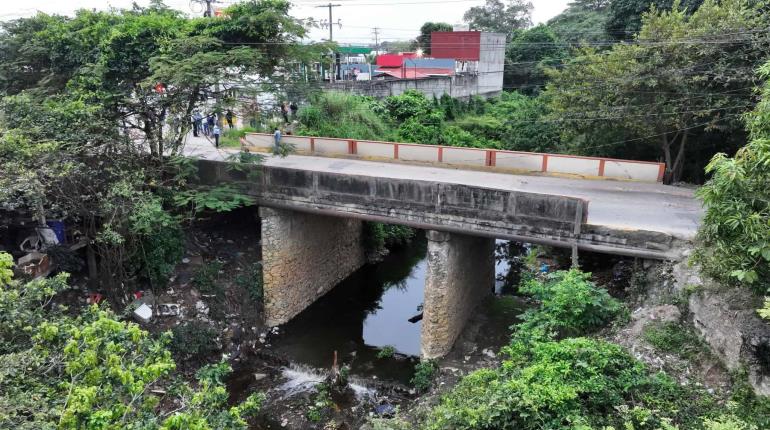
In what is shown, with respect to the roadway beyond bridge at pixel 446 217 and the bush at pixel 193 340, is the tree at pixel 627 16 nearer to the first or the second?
the roadway beyond bridge at pixel 446 217

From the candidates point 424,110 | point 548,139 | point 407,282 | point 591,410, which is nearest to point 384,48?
point 424,110

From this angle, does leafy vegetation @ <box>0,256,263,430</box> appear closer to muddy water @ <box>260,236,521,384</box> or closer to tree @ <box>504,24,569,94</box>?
muddy water @ <box>260,236,521,384</box>

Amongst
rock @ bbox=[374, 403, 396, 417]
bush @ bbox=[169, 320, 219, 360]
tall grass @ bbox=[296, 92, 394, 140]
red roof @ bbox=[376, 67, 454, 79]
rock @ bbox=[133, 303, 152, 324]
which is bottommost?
rock @ bbox=[374, 403, 396, 417]

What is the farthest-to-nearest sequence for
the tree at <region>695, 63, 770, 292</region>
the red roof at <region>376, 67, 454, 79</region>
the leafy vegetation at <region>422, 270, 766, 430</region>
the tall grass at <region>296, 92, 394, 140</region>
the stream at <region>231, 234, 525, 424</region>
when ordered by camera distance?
the red roof at <region>376, 67, 454, 79</region> → the tall grass at <region>296, 92, 394, 140</region> → the stream at <region>231, 234, 525, 424</region> → the leafy vegetation at <region>422, 270, 766, 430</region> → the tree at <region>695, 63, 770, 292</region>

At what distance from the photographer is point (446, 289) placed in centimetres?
1295

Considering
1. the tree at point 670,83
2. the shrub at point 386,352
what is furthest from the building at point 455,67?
the shrub at point 386,352

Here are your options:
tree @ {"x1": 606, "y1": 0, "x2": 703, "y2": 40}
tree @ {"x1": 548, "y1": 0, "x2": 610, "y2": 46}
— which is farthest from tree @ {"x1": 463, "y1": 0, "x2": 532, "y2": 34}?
tree @ {"x1": 606, "y1": 0, "x2": 703, "y2": 40}

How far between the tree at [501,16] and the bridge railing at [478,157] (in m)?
47.3

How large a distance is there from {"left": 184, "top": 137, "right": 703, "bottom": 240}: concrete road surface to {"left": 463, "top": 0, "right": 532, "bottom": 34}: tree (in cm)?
4887

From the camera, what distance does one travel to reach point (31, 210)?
11.9 metres

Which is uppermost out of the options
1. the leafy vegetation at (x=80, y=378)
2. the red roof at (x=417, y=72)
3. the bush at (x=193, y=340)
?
the red roof at (x=417, y=72)

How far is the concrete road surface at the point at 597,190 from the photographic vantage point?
11875 millimetres

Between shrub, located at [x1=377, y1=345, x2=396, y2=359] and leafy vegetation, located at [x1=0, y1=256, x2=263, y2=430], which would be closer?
leafy vegetation, located at [x1=0, y1=256, x2=263, y2=430]

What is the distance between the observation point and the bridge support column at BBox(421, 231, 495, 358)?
12.9 meters
